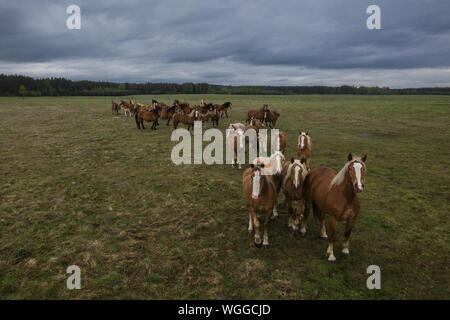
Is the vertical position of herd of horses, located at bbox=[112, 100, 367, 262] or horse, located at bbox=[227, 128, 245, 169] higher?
horse, located at bbox=[227, 128, 245, 169]

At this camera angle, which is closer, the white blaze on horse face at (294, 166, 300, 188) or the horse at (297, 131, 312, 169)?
the white blaze on horse face at (294, 166, 300, 188)

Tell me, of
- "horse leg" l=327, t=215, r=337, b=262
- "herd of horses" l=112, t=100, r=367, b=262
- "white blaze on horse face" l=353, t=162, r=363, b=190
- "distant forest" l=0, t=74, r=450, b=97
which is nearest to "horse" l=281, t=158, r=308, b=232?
"herd of horses" l=112, t=100, r=367, b=262

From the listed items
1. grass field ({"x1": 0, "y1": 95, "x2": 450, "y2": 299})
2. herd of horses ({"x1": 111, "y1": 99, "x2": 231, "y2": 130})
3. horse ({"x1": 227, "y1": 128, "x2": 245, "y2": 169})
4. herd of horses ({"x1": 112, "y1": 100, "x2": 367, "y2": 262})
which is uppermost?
herd of horses ({"x1": 111, "y1": 99, "x2": 231, "y2": 130})

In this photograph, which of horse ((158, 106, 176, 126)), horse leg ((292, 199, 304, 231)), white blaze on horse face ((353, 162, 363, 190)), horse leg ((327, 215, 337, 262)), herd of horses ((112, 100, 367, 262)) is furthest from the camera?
horse ((158, 106, 176, 126))

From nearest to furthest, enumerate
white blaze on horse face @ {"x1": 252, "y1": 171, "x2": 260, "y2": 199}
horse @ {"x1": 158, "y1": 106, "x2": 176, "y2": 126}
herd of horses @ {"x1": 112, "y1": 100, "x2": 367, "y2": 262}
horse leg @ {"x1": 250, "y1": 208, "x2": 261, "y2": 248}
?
herd of horses @ {"x1": 112, "y1": 100, "x2": 367, "y2": 262}
white blaze on horse face @ {"x1": 252, "y1": 171, "x2": 260, "y2": 199}
horse leg @ {"x1": 250, "y1": 208, "x2": 261, "y2": 248}
horse @ {"x1": 158, "y1": 106, "x2": 176, "y2": 126}

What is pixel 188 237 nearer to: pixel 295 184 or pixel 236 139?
pixel 295 184

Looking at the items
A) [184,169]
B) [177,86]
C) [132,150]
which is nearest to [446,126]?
[184,169]

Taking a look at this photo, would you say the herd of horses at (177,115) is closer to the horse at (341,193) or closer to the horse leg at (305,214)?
the horse leg at (305,214)

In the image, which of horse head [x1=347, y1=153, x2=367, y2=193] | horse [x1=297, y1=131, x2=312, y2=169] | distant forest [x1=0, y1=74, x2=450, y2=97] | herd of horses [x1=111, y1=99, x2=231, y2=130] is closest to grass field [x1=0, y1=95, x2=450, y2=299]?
horse head [x1=347, y1=153, x2=367, y2=193]

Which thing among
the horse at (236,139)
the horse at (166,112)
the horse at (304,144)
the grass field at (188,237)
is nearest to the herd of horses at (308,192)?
the grass field at (188,237)

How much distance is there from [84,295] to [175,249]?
1.93 m

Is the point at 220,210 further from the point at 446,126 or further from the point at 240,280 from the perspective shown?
the point at 446,126

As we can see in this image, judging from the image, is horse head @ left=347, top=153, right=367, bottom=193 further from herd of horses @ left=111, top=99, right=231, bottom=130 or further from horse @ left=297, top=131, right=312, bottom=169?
herd of horses @ left=111, top=99, right=231, bottom=130

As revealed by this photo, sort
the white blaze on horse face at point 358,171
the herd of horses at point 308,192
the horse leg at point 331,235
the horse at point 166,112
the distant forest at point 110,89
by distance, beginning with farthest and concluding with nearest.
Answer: the distant forest at point 110,89 < the horse at point 166,112 < the horse leg at point 331,235 < the herd of horses at point 308,192 < the white blaze on horse face at point 358,171
